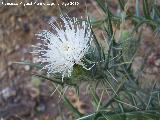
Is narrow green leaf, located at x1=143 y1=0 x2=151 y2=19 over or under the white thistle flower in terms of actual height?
over

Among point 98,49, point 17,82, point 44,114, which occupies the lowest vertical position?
point 44,114

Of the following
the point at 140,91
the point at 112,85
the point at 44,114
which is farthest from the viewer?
the point at 44,114

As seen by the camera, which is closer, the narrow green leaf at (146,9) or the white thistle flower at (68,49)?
the white thistle flower at (68,49)

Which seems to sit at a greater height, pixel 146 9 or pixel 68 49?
pixel 146 9

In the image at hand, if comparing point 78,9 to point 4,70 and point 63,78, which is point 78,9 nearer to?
point 4,70

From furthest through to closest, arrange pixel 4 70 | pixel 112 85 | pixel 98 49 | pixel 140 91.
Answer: pixel 4 70
pixel 140 91
pixel 112 85
pixel 98 49

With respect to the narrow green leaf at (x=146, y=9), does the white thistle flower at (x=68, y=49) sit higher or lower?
lower

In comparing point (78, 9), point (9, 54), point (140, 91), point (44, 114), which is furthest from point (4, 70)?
point (140, 91)

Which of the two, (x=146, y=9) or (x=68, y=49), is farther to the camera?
(x=146, y=9)

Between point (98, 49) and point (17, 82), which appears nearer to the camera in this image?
point (98, 49)

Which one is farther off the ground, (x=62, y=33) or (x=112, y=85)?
(x=62, y=33)

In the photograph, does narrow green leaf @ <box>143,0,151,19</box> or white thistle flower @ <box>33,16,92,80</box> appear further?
narrow green leaf @ <box>143,0,151,19</box>
